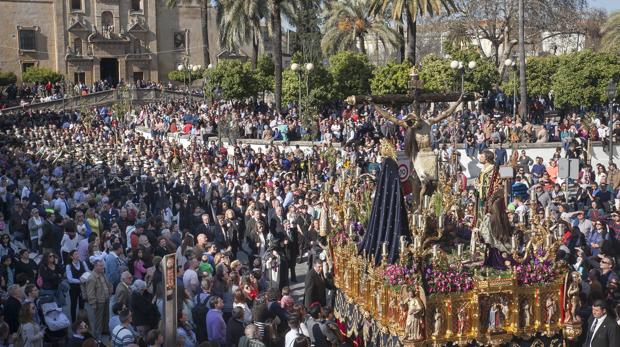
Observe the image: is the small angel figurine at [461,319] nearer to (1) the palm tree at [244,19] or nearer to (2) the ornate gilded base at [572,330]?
(2) the ornate gilded base at [572,330]

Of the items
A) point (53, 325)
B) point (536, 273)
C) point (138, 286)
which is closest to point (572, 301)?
point (536, 273)

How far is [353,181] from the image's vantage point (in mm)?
16125

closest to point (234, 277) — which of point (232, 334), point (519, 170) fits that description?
point (232, 334)

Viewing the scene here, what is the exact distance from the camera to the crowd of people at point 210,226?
11.5 metres

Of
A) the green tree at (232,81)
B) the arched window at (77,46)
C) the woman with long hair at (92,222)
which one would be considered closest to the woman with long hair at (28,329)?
the woman with long hair at (92,222)

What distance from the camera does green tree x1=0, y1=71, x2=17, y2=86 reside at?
60844mm

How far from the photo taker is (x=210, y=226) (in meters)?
19.2

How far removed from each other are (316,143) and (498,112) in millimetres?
11878

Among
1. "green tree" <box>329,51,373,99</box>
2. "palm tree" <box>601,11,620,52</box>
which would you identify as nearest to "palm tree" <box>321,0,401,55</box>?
"green tree" <box>329,51,373,99</box>

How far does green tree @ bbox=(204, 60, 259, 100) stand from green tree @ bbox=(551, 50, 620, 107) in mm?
17175

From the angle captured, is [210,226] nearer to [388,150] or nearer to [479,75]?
[388,150]

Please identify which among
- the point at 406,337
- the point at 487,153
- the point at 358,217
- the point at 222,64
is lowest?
the point at 406,337

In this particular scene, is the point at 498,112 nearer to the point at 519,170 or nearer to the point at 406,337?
the point at 519,170

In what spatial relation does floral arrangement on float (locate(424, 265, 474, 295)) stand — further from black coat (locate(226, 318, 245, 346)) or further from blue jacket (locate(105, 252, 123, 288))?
blue jacket (locate(105, 252, 123, 288))
